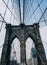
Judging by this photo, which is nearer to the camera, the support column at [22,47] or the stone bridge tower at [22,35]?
the support column at [22,47]

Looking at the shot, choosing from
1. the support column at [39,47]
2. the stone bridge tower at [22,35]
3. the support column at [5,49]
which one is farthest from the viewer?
the stone bridge tower at [22,35]

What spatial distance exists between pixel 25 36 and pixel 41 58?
122 inches

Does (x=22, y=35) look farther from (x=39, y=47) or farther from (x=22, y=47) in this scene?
(x=39, y=47)

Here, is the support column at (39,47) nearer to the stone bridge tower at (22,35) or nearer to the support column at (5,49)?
the stone bridge tower at (22,35)

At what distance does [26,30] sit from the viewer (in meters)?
12.4

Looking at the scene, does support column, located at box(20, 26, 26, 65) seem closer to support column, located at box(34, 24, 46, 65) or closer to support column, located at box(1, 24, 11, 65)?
support column, located at box(34, 24, 46, 65)

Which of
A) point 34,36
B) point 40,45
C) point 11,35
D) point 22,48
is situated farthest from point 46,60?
point 11,35

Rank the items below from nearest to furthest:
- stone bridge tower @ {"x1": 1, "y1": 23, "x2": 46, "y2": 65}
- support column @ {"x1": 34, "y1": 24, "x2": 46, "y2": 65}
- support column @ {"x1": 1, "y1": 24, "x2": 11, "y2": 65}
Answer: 1. support column @ {"x1": 1, "y1": 24, "x2": 11, "y2": 65}
2. support column @ {"x1": 34, "y1": 24, "x2": 46, "y2": 65}
3. stone bridge tower @ {"x1": 1, "y1": 23, "x2": 46, "y2": 65}

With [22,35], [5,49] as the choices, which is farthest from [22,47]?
[22,35]

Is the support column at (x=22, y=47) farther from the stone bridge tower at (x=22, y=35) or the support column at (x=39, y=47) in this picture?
the support column at (x=39, y=47)

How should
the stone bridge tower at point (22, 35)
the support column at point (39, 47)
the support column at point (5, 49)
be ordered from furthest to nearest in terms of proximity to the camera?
the stone bridge tower at point (22, 35) → the support column at point (39, 47) → the support column at point (5, 49)

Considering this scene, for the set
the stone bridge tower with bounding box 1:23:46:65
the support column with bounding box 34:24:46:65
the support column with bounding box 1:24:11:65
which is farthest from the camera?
the stone bridge tower with bounding box 1:23:46:65

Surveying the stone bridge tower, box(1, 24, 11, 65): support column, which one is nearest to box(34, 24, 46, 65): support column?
the stone bridge tower

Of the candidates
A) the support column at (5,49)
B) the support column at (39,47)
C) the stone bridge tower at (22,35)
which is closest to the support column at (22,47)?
the stone bridge tower at (22,35)
